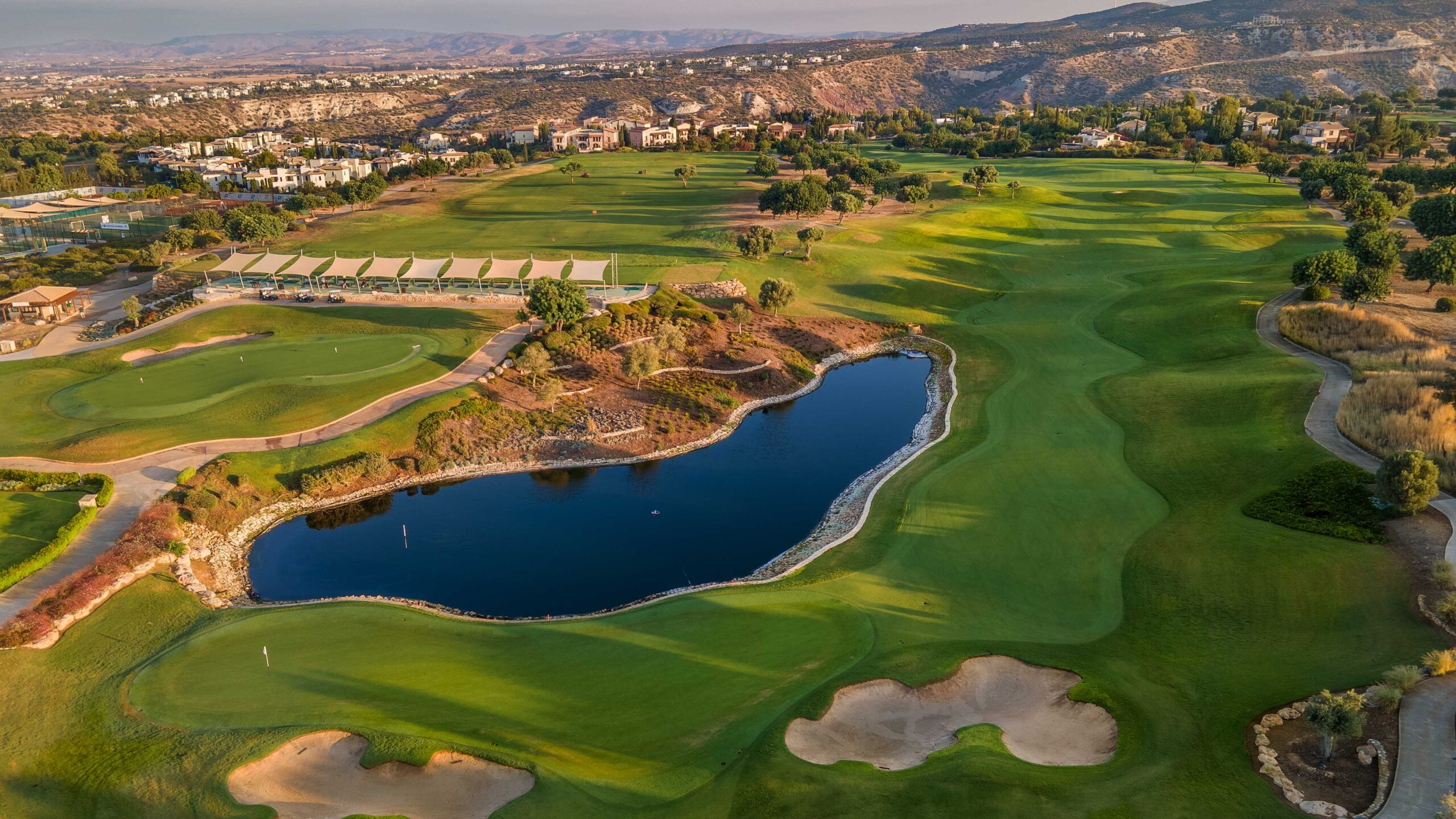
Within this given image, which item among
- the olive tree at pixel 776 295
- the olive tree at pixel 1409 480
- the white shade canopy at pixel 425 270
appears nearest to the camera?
the olive tree at pixel 1409 480

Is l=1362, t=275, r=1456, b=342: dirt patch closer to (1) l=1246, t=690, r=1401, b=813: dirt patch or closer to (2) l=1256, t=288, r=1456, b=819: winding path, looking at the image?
(2) l=1256, t=288, r=1456, b=819: winding path

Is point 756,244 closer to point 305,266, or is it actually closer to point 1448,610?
point 305,266

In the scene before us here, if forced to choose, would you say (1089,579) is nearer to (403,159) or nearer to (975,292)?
(975,292)

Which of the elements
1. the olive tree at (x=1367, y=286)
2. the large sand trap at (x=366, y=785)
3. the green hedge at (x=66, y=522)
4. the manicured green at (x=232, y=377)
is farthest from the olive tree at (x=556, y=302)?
the olive tree at (x=1367, y=286)

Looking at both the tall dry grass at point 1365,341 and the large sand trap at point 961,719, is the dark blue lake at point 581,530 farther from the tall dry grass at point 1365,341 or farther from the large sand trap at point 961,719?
the tall dry grass at point 1365,341

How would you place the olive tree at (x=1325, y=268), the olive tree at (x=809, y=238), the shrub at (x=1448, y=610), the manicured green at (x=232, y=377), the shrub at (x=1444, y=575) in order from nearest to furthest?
the shrub at (x=1448, y=610), the shrub at (x=1444, y=575), the manicured green at (x=232, y=377), the olive tree at (x=1325, y=268), the olive tree at (x=809, y=238)

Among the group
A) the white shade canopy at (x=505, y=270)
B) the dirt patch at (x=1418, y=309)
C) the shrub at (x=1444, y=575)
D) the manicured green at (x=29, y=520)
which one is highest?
the white shade canopy at (x=505, y=270)
